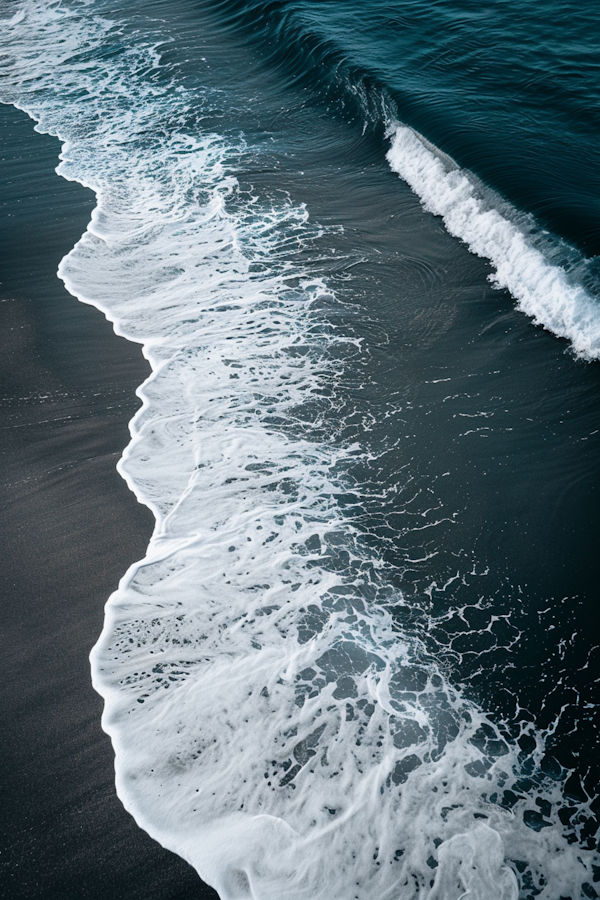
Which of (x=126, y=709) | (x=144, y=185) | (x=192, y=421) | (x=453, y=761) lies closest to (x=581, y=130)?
(x=144, y=185)

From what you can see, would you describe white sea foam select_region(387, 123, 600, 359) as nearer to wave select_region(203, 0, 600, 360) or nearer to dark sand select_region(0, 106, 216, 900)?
wave select_region(203, 0, 600, 360)

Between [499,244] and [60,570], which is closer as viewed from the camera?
[60,570]

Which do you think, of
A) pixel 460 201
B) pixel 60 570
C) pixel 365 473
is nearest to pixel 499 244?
pixel 460 201

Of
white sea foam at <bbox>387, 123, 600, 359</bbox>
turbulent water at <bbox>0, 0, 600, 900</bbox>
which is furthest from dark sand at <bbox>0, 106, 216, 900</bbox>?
white sea foam at <bbox>387, 123, 600, 359</bbox>

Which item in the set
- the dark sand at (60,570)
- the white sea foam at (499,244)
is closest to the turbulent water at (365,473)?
the white sea foam at (499,244)

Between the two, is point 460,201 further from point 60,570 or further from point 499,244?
point 60,570
